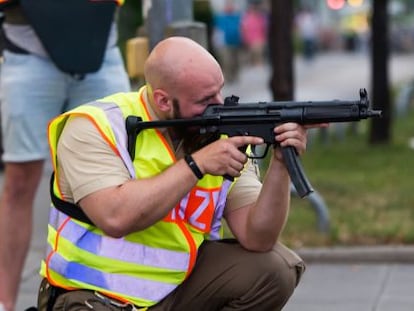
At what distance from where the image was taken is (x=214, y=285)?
3543 mm

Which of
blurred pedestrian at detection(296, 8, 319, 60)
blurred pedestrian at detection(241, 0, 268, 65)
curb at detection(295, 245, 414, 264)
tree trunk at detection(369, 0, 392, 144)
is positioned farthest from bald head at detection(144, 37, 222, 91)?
blurred pedestrian at detection(296, 8, 319, 60)

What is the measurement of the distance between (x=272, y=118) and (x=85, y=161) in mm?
576

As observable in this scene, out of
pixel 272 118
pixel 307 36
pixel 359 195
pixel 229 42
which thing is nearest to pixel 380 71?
pixel 359 195

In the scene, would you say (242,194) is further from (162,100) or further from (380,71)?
(380,71)

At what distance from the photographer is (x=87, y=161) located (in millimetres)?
3279

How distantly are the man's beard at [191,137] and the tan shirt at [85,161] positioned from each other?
21 centimetres

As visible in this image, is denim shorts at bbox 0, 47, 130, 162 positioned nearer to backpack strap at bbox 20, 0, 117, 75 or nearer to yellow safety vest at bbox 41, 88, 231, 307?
backpack strap at bbox 20, 0, 117, 75

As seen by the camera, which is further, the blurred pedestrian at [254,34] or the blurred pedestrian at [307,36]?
the blurred pedestrian at [307,36]

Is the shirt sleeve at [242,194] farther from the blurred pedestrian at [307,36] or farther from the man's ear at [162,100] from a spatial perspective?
the blurred pedestrian at [307,36]

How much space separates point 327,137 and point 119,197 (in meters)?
9.08

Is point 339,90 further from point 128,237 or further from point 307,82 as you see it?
point 128,237

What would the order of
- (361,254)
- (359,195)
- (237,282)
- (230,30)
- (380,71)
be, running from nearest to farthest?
(237,282), (361,254), (359,195), (380,71), (230,30)

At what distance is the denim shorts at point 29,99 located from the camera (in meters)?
4.48

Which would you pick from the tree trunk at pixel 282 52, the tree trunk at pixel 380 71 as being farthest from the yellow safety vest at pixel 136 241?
the tree trunk at pixel 380 71
